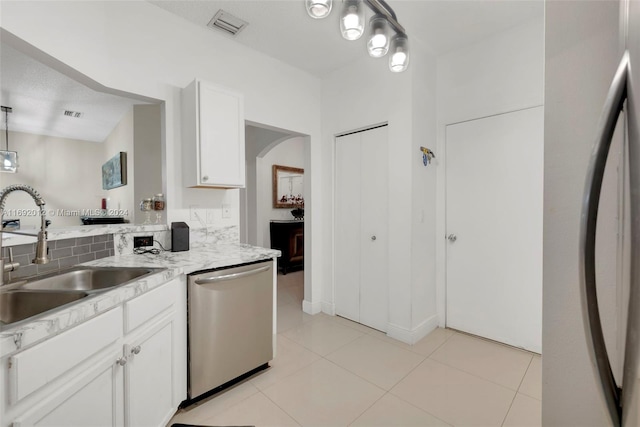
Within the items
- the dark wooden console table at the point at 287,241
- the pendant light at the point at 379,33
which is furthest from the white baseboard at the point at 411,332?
the dark wooden console table at the point at 287,241

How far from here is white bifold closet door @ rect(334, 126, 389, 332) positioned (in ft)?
9.07

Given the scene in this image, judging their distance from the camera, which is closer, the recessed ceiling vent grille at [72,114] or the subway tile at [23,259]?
the subway tile at [23,259]

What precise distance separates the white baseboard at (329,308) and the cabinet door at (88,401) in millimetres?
2195

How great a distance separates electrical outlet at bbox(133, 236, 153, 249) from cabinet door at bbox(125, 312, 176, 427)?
2.50 feet

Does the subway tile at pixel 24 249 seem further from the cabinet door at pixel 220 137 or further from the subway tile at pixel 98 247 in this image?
the cabinet door at pixel 220 137

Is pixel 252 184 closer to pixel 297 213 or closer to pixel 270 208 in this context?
pixel 270 208

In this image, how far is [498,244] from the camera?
2.49m

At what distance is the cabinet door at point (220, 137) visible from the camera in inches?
82.7

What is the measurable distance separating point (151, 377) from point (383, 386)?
142 cm

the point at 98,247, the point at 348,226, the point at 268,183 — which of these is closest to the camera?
the point at 98,247

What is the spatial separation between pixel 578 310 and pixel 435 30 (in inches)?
97.1

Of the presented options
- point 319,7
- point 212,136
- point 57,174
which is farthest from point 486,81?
point 57,174

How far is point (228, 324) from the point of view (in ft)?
5.92

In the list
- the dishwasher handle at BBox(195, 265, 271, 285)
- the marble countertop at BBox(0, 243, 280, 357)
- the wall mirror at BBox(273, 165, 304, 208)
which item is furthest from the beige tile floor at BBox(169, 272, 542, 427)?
the wall mirror at BBox(273, 165, 304, 208)
